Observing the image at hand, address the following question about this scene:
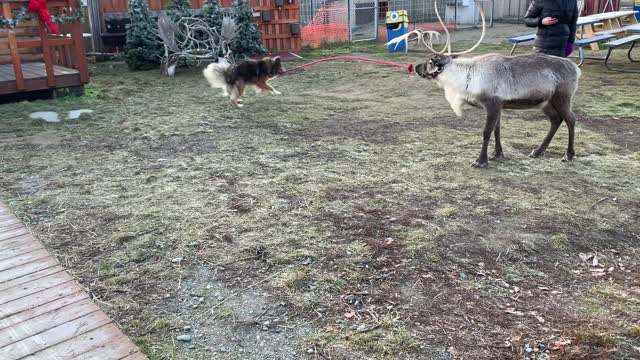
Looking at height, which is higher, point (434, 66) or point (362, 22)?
point (362, 22)

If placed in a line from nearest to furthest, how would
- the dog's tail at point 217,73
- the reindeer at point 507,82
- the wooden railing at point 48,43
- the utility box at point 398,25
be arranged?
the reindeer at point 507,82, the wooden railing at point 48,43, the dog's tail at point 217,73, the utility box at point 398,25

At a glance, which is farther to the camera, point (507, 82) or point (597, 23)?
point (597, 23)

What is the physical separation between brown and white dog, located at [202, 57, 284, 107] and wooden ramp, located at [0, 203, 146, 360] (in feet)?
16.3

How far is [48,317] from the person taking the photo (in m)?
2.94

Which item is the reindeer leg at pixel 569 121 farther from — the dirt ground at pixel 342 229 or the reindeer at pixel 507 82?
the dirt ground at pixel 342 229

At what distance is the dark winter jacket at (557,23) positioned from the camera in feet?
20.7

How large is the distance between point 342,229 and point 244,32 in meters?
8.86

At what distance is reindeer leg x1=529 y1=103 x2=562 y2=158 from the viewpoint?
A: 18.0ft

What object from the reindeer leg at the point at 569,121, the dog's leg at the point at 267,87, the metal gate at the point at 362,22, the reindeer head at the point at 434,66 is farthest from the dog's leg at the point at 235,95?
the metal gate at the point at 362,22

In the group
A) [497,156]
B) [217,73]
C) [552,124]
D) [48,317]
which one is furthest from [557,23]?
[48,317]

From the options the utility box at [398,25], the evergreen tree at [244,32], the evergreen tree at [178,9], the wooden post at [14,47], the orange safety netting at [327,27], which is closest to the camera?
the wooden post at [14,47]

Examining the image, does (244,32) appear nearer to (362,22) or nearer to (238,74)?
(238,74)

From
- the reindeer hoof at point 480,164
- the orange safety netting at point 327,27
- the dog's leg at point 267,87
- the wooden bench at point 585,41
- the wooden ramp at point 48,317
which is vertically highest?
the orange safety netting at point 327,27

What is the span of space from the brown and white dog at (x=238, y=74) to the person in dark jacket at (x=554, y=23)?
12.6 ft
